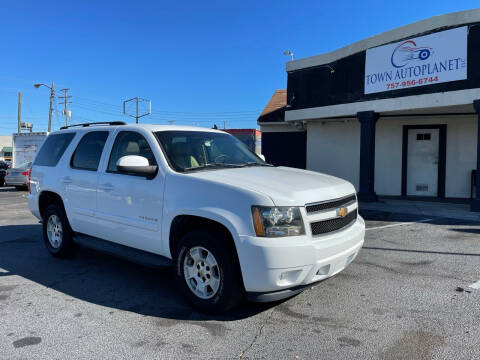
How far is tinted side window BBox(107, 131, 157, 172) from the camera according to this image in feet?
14.8

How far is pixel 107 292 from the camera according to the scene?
4426mm

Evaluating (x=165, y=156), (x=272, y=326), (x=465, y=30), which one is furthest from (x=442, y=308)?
(x=465, y=30)

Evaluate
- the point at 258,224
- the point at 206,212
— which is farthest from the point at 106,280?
the point at 258,224

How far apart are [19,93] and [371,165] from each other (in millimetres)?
44326

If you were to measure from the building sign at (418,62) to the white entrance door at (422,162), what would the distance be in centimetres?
265

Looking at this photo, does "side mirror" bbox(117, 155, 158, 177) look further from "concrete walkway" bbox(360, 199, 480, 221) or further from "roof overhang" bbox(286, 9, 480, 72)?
"roof overhang" bbox(286, 9, 480, 72)

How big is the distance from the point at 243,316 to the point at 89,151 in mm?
3073

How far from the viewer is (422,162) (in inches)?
527

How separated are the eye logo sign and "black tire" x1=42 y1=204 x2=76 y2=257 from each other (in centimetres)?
995

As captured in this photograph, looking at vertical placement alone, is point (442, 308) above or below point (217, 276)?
below

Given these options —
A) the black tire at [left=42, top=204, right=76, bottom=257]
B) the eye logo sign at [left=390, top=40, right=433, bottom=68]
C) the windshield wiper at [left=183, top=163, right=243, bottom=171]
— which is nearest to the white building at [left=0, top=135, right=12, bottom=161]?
the eye logo sign at [left=390, top=40, right=433, bottom=68]

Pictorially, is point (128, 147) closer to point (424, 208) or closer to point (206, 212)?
point (206, 212)

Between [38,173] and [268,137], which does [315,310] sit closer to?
[38,173]

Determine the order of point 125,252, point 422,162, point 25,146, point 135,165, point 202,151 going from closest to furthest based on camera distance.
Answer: point 135,165, point 125,252, point 202,151, point 422,162, point 25,146
